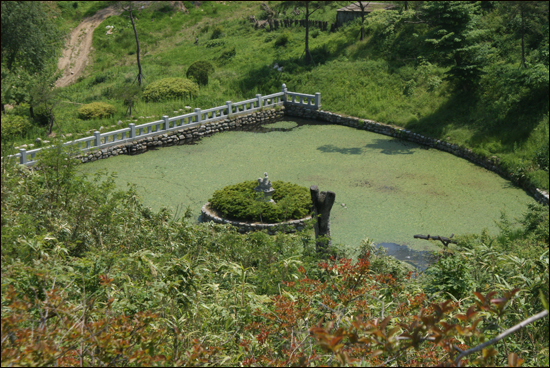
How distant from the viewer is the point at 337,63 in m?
25.5

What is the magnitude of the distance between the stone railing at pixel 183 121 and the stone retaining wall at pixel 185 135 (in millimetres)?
141

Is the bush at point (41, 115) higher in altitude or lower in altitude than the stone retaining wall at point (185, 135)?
higher

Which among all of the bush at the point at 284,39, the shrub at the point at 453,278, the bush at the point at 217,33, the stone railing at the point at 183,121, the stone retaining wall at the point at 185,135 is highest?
the shrub at the point at 453,278

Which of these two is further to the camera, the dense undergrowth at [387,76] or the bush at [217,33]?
the bush at [217,33]

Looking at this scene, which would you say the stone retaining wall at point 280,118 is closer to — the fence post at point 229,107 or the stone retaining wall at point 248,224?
the fence post at point 229,107

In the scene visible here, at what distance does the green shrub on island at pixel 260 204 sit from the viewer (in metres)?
12.5

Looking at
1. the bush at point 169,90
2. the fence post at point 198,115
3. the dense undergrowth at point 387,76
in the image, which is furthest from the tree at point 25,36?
the fence post at point 198,115

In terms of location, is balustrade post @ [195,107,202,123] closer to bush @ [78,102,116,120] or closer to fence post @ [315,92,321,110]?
bush @ [78,102,116,120]

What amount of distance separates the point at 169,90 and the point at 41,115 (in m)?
5.58

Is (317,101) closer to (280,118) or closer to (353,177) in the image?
(280,118)

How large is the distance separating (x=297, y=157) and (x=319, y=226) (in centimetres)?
755

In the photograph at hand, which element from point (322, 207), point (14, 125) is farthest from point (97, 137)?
point (322, 207)

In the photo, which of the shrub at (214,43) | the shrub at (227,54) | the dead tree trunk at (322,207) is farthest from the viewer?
the shrub at (214,43)

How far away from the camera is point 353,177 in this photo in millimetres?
16047
